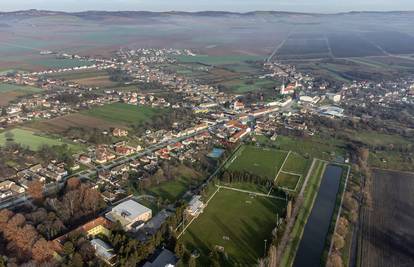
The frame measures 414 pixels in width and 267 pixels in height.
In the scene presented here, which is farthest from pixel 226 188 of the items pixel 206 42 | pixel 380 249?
pixel 206 42

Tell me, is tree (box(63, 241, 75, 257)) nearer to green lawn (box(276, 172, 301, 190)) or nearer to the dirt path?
the dirt path

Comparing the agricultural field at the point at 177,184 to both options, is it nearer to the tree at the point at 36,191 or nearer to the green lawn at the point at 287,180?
the green lawn at the point at 287,180

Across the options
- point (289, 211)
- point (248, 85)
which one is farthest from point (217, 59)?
point (289, 211)

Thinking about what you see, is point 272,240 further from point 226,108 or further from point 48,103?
point 48,103

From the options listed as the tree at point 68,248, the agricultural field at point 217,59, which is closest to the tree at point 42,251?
the tree at point 68,248

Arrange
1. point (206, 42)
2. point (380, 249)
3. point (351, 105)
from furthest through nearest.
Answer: point (206, 42), point (351, 105), point (380, 249)

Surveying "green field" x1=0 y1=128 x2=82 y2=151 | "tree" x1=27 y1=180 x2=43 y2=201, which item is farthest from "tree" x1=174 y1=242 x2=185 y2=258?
"green field" x1=0 y1=128 x2=82 y2=151
